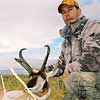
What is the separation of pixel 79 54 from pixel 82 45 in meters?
0.09

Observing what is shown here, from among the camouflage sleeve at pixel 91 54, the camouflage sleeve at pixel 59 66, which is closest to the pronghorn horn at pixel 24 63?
the camouflage sleeve at pixel 59 66

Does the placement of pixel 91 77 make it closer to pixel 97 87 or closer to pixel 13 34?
pixel 97 87

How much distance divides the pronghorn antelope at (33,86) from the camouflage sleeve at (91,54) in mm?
378

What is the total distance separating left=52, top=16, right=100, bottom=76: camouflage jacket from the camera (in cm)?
615

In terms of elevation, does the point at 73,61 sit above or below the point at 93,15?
below

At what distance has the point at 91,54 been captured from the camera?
20.2 feet

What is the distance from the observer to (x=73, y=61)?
247 inches

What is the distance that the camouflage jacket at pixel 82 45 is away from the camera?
20.2 ft

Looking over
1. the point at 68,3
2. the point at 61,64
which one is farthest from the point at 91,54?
the point at 68,3

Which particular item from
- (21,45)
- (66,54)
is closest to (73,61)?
(66,54)

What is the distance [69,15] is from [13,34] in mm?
565

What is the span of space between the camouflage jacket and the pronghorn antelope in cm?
15

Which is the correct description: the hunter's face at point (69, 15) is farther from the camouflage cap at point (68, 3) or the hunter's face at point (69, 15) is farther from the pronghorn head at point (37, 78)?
the pronghorn head at point (37, 78)

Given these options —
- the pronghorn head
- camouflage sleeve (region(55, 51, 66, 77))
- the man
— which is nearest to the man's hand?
the man
